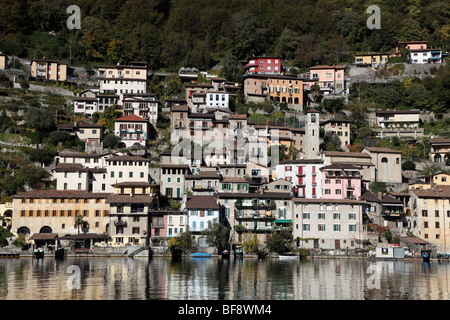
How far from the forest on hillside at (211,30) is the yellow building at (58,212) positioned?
5116 centimetres

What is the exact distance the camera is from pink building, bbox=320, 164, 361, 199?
7531cm

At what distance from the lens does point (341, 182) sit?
247 ft

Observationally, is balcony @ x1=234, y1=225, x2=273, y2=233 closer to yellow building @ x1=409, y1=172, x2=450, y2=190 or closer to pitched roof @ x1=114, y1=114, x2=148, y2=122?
yellow building @ x1=409, y1=172, x2=450, y2=190

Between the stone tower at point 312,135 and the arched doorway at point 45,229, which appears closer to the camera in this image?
the arched doorway at point 45,229

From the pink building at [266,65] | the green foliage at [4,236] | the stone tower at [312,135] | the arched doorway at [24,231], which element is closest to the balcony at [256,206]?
the stone tower at [312,135]

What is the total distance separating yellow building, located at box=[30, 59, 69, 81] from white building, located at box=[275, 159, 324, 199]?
51.4m

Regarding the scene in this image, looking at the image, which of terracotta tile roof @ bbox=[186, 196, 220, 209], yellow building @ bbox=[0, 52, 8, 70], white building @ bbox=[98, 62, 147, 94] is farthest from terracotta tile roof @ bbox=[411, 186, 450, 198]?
yellow building @ bbox=[0, 52, 8, 70]

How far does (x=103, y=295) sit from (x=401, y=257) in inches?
1638

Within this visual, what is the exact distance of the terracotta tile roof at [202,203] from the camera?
70250 millimetres

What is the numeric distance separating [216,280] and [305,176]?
120 feet

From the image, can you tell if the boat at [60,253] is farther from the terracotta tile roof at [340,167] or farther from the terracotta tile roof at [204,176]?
the terracotta tile roof at [340,167]

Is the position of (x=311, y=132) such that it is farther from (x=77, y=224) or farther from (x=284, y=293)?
(x=284, y=293)

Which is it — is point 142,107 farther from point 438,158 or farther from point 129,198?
point 438,158

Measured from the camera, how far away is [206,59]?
12356 centimetres
